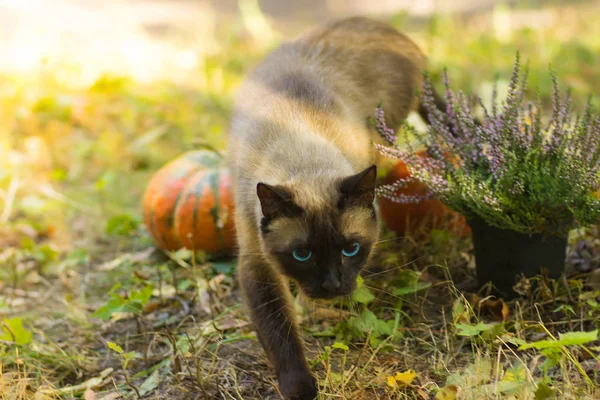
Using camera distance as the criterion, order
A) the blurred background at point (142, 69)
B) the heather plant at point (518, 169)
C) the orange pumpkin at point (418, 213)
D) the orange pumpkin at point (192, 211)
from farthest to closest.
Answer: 1. the blurred background at point (142, 69)
2. the orange pumpkin at point (192, 211)
3. the orange pumpkin at point (418, 213)
4. the heather plant at point (518, 169)

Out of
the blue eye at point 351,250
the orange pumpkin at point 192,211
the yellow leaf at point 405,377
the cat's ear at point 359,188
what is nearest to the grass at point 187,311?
the yellow leaf at point 405,377

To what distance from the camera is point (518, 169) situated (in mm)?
2689

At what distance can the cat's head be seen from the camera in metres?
2.38

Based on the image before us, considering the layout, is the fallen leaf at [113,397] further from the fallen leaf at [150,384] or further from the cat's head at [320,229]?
the cat's head at [320,229]

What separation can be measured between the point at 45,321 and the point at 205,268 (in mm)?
880

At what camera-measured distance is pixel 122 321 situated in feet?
11.0

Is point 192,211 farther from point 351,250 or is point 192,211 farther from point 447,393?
point 447,393

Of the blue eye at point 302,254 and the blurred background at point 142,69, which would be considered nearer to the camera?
the blue eye at point 302,254

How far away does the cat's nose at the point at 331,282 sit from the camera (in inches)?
94.3

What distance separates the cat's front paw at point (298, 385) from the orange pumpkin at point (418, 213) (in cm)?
125

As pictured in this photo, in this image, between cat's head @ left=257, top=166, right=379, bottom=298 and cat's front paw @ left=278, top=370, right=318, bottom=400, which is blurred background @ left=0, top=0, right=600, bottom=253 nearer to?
cat's head @ left=257, top=166, right=379, bottom=298

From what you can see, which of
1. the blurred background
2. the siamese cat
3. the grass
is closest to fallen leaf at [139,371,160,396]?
the grass

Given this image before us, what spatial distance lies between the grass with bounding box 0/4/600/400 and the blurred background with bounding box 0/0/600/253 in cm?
3

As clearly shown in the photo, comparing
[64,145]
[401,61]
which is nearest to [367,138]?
[401,61]
